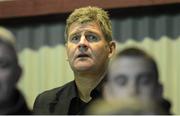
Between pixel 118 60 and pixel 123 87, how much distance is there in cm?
3

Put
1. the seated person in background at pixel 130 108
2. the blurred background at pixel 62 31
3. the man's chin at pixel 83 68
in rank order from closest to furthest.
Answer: the seated person in background at pixel 130 108 → the man's chin at pixel 83 68 → the blurred background at pixel 62 31

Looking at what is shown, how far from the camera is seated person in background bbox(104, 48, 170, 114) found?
380 millimetres

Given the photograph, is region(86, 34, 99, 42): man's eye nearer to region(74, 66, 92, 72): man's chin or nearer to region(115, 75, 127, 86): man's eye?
region(74, 66, 92, 72): man's chin

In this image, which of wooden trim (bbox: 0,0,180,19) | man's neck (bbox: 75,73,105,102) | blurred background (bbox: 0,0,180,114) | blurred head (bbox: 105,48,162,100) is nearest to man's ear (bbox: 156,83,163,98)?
blurred head (bbox: 105,48,162,100)

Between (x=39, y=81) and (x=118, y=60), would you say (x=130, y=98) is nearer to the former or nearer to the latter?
(x=118, y=60)

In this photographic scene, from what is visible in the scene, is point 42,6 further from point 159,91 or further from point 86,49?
point 159,91

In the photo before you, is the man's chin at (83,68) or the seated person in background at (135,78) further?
the man's chin at (83,68)

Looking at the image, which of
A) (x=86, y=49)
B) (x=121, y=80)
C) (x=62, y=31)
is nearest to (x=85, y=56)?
(x=86, y=49)

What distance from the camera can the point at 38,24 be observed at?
5.49ft

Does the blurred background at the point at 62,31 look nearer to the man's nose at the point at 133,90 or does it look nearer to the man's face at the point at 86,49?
the man's face at the point at 86,49

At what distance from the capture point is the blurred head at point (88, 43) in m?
0.52

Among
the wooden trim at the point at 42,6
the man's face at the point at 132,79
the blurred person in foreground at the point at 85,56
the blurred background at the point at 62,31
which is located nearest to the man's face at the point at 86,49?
the blurred person in foreground at the point at 85,56

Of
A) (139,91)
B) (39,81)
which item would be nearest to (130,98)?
(139,91)

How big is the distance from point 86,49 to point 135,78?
0.45 feet
